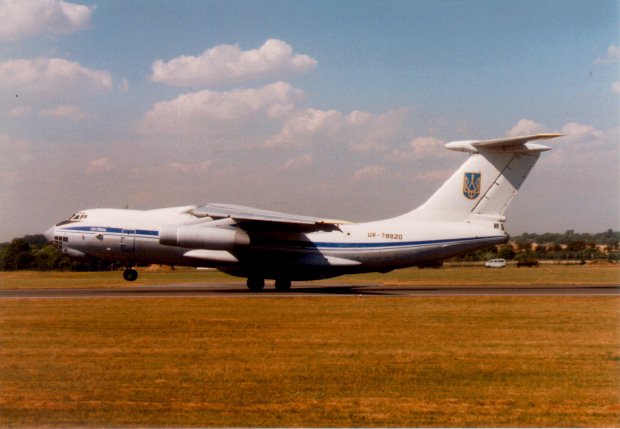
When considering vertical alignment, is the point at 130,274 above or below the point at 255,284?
above

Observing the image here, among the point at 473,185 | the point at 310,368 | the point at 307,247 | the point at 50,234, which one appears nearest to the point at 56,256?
the point at 50,234

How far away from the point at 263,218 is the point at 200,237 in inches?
83.7

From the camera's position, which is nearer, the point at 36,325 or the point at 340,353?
the point at 340,353

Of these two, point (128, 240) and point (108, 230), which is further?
point (108, 230)

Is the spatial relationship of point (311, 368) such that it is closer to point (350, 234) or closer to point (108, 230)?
point (350, 234)

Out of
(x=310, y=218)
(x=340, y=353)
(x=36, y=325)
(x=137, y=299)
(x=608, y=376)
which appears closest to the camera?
(x=608, y=376)

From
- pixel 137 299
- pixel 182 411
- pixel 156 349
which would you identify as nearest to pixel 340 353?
pixel 156 349

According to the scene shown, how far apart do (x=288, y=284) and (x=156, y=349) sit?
13.5m

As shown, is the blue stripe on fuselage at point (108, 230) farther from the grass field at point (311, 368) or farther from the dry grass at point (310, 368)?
the dry grass at point (310, 368)

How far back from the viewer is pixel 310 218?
21312 millimetres

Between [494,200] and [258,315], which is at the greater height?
[494,200]

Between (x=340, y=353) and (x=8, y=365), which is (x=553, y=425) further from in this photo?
(x=8, y=365)

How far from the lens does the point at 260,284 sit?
23.3 metres

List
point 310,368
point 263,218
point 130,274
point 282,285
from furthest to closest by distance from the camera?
point 130,274, point 282,285, point 263,218, point 310,368
